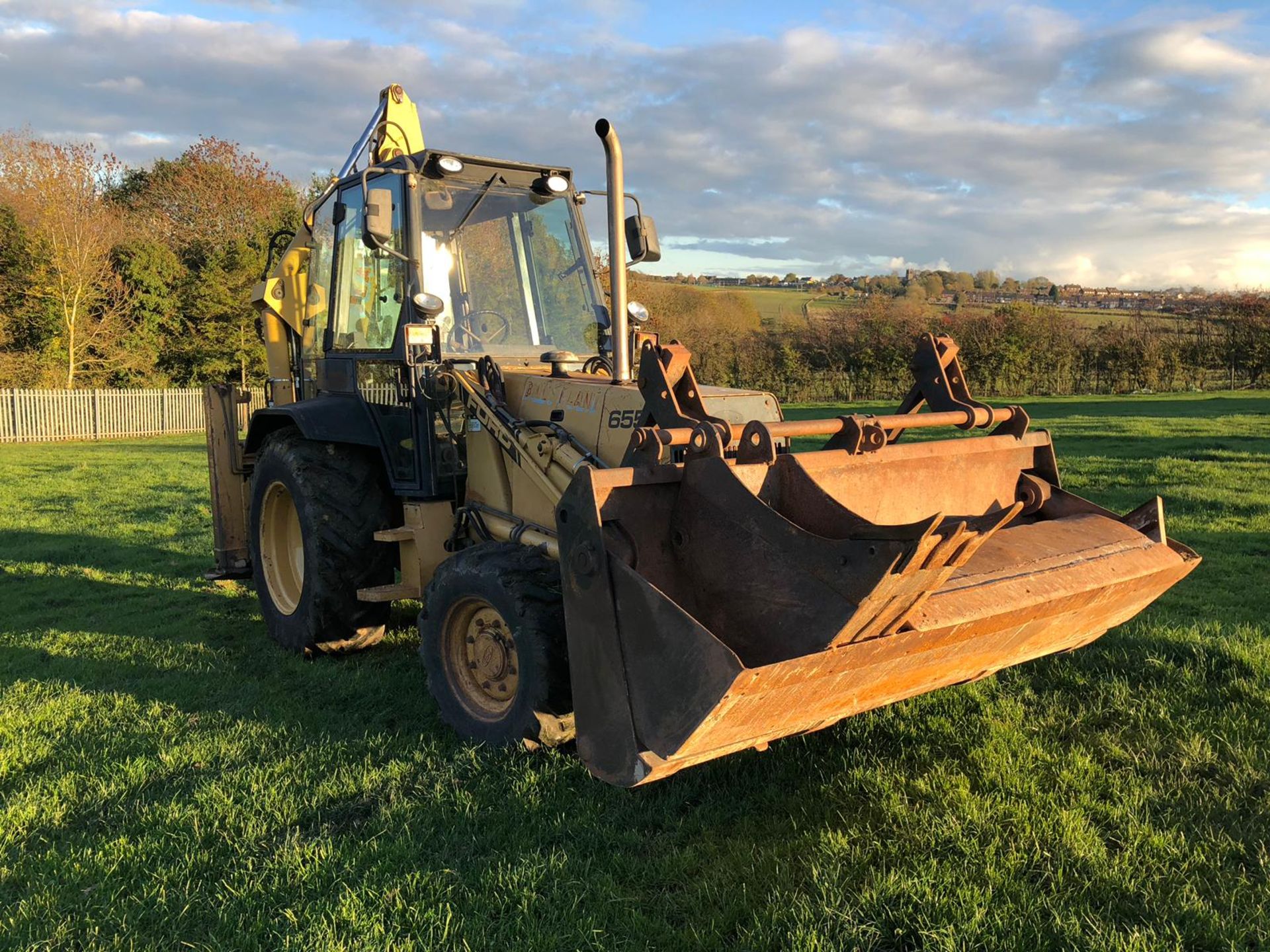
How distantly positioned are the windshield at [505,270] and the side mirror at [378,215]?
21.1 inches

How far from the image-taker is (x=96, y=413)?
85.8 feet

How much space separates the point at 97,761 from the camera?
4.37 m

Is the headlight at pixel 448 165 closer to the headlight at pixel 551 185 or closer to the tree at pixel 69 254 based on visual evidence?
the headlight at pixel 551 185

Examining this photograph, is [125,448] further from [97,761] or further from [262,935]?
[262,935]

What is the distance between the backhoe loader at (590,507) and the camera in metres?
3.24

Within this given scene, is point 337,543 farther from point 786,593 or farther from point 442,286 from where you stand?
point 786,593

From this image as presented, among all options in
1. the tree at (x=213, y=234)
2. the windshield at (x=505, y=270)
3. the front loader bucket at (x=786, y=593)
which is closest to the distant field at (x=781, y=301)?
the tree at (x=213, y=234)

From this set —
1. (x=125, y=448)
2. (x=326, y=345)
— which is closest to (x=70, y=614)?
(x=326, y=345)

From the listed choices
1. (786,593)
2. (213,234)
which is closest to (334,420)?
(786,593)

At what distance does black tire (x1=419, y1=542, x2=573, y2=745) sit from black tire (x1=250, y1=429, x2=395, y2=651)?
1.23m

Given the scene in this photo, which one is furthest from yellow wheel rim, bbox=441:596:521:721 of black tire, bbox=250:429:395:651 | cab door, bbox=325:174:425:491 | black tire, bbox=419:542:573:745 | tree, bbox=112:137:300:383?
tree, bbox=112:137:300:383

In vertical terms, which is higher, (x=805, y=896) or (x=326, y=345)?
(x=326, y=345)

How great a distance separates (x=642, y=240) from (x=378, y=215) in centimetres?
158

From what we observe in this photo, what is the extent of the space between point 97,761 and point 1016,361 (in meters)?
35.4
